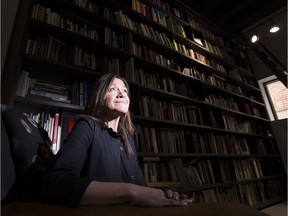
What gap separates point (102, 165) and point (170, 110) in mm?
1291

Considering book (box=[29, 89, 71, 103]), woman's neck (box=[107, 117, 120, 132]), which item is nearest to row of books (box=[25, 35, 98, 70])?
book (box=[29, 89, 71, 103])

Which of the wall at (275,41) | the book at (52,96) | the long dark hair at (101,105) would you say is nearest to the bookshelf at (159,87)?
the book at (52,96)

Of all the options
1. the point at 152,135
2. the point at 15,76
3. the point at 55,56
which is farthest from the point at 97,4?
the point at 152,135

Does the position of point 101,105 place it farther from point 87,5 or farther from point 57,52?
point 87,5

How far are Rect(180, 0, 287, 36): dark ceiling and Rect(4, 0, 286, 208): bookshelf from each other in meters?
0.63

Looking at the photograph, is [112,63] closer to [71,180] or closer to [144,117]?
[144,117]

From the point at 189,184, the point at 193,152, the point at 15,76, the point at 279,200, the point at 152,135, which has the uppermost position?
the point at 15,76

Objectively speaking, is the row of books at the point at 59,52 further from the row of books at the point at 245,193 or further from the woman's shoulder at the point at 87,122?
the row of books at the point at 245,193

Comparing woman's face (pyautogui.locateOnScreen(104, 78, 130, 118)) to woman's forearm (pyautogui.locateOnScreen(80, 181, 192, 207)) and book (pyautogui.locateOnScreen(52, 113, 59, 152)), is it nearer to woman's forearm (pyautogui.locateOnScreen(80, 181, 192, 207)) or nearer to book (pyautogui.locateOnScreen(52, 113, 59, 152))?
book (pyautogui.locateOnScreen(52, 113, 59, 152))

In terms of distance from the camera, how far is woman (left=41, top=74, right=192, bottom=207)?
0.55 metres

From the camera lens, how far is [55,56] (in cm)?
145

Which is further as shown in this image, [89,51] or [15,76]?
[89,51]

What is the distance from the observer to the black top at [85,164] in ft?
1.81

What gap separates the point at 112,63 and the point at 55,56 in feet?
1.70
